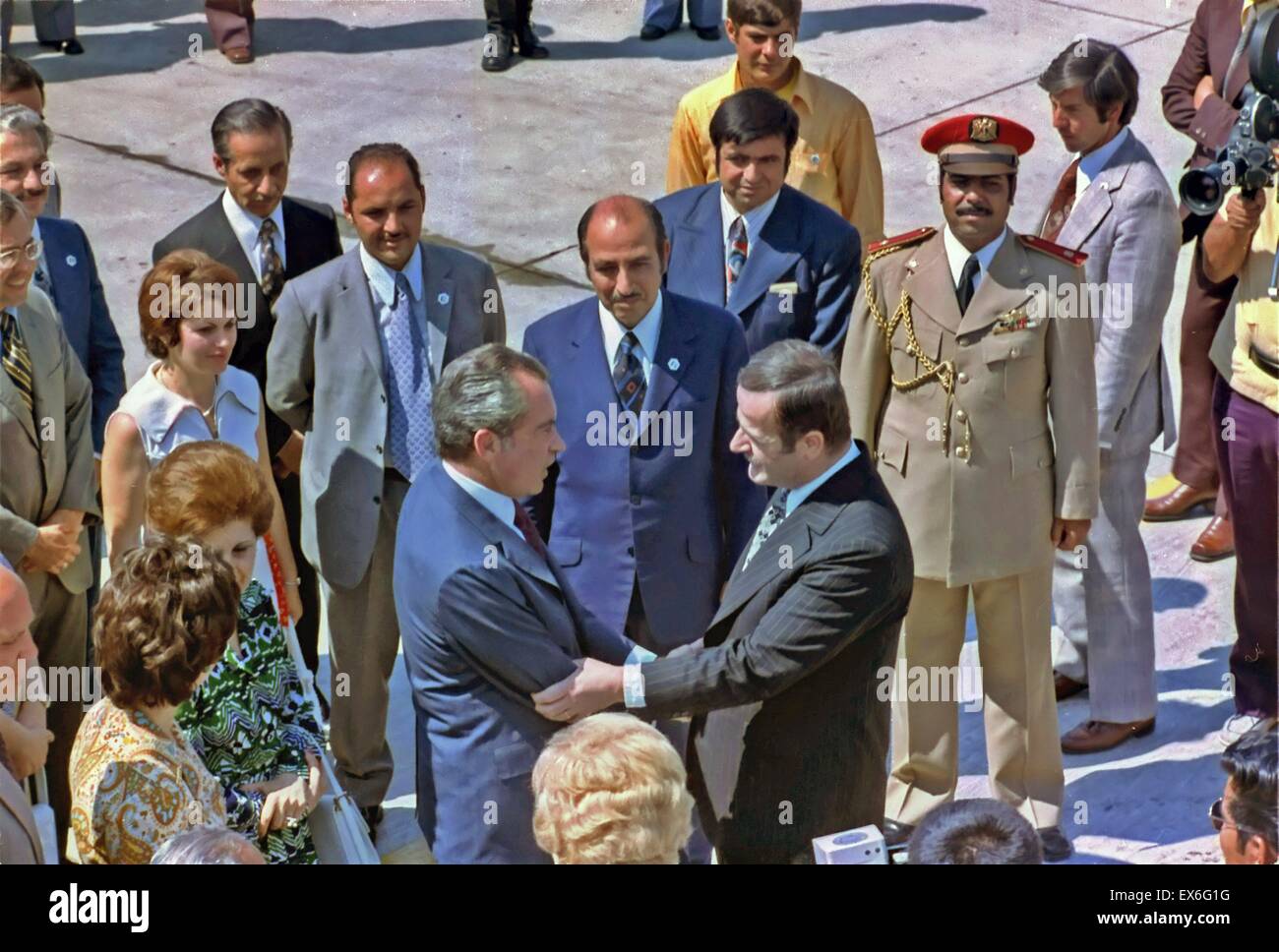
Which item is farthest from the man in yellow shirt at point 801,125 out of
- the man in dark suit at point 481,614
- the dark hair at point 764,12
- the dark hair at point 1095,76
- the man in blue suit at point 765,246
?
the man in dark suit at point 481,614

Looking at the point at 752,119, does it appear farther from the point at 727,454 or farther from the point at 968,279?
the point at 727,454

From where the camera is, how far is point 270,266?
613cm

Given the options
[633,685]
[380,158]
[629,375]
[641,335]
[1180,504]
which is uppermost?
[380,158]

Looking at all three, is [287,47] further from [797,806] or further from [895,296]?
[797,806]

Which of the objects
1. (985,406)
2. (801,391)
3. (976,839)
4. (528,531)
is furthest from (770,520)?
(976,839)

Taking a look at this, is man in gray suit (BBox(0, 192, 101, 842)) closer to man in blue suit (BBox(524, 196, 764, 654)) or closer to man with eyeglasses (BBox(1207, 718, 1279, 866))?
man in blue suit (BBox(524, 196, 764, 654))

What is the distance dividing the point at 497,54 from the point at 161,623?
881 cm

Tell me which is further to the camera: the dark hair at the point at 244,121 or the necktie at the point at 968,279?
the dark hair at the point at 244,121

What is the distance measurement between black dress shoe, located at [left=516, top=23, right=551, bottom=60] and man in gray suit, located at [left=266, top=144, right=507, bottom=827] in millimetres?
6863

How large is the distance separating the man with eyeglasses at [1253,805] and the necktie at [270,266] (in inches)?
130

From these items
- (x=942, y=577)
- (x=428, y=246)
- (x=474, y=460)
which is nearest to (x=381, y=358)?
(x=428, y=246)

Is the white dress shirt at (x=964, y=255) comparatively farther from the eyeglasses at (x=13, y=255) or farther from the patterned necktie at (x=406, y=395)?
the eyeglasses at (x=13, y=255)

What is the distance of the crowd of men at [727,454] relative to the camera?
14.9ft

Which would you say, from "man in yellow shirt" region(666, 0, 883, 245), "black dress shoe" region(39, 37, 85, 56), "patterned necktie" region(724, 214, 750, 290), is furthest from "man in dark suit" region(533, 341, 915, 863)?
"black dress shoe" region(39, 37, 85, 56)
